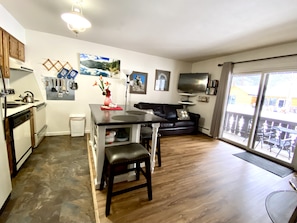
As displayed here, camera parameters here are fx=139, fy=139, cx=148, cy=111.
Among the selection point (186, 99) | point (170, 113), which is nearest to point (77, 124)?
point (170, 113)

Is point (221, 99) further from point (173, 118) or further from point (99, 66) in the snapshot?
point (99, 66)

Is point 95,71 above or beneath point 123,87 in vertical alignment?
above

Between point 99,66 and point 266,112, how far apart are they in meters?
4.37

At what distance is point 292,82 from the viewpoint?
296cm

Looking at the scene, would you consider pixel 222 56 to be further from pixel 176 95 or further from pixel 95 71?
pixel 95 71

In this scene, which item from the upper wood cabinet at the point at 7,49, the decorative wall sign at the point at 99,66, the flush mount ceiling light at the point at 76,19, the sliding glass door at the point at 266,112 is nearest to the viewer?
the flush mount ceiling light at the point at 76,19

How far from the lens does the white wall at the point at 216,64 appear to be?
9.55ft

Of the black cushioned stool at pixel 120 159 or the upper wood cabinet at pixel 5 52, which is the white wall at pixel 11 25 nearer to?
the upper wood cabinet at pixel 5 52

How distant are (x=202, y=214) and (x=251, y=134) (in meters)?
2.83

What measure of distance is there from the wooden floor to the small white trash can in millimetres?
2191

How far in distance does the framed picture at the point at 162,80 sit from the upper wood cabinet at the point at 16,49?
3445 mm

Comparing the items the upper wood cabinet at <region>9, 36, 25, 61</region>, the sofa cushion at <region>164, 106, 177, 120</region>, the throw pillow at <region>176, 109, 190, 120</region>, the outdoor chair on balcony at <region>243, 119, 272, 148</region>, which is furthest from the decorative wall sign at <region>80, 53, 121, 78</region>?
Answer: the outdoor chair on balcony at <region>243, 119, 272, 148</region>

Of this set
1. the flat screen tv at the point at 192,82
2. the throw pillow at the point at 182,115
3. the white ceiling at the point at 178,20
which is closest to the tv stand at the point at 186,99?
the flat screen tv at the point at 192,82

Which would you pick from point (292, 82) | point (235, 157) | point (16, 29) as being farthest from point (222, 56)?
point (16, 29)
